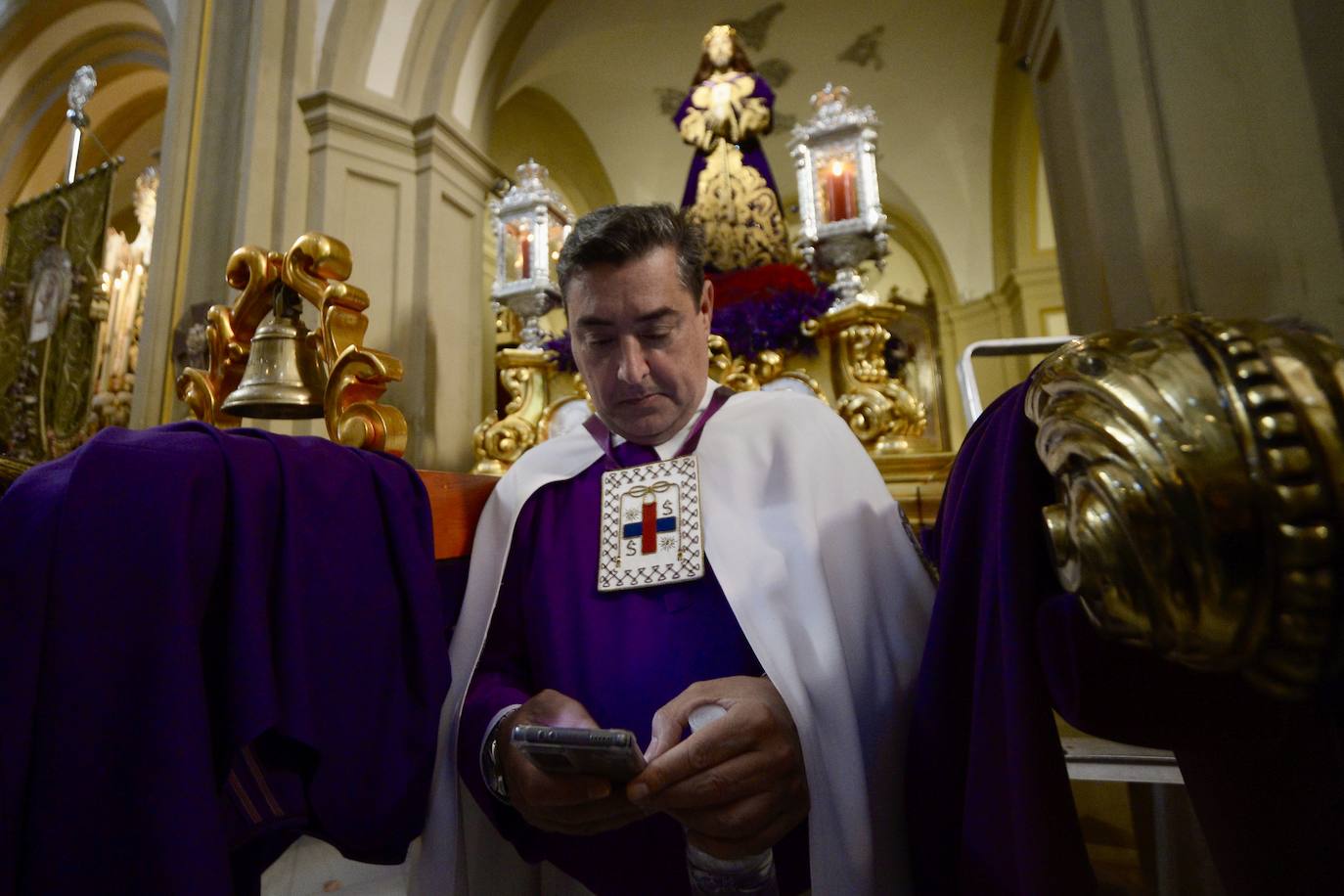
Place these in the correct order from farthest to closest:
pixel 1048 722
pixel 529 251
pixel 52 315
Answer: pixel 52 315 < pixel 529 251 < pixel 1048 722

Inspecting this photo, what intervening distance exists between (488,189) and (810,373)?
7.07 feet

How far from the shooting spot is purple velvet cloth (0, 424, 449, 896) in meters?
0.65

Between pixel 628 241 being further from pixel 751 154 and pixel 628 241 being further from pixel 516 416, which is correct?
pixel 751 154

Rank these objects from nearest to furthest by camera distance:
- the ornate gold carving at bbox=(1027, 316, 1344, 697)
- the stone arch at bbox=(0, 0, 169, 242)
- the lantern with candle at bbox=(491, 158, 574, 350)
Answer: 1. the ornate gold carving at bbox=(1027, 316, 1344, 697)
2. the lantern with candle at bbox=(491, 158, 574, 350)
3. the stone arch at bbox=(0, 0, 169, 242)

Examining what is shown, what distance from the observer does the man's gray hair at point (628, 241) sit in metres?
1.25

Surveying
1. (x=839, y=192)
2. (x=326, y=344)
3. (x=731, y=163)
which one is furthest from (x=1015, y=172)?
(x=326, y=344)

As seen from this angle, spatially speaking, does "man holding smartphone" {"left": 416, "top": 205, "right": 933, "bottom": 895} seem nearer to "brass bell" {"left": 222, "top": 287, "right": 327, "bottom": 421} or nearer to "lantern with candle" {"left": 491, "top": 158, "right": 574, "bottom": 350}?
"brass bell" {"left": 222, "top": 287, "right": 327, "bottom": 421}

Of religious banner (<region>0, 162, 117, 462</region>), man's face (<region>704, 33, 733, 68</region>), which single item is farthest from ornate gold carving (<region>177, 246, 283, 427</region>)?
religious banner (<region>0, 162, 117, 462</region>)

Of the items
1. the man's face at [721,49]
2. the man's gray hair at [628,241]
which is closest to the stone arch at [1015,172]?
the man's face at [721,49]

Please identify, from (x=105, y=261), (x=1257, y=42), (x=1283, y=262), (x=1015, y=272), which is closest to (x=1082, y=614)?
(x=1283, y=262)

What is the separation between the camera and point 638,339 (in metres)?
1.25

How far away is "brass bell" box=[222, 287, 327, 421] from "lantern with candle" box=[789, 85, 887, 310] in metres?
1.87

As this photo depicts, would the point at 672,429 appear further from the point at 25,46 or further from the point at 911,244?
the point at 911,244

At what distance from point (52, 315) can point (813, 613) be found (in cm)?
559
